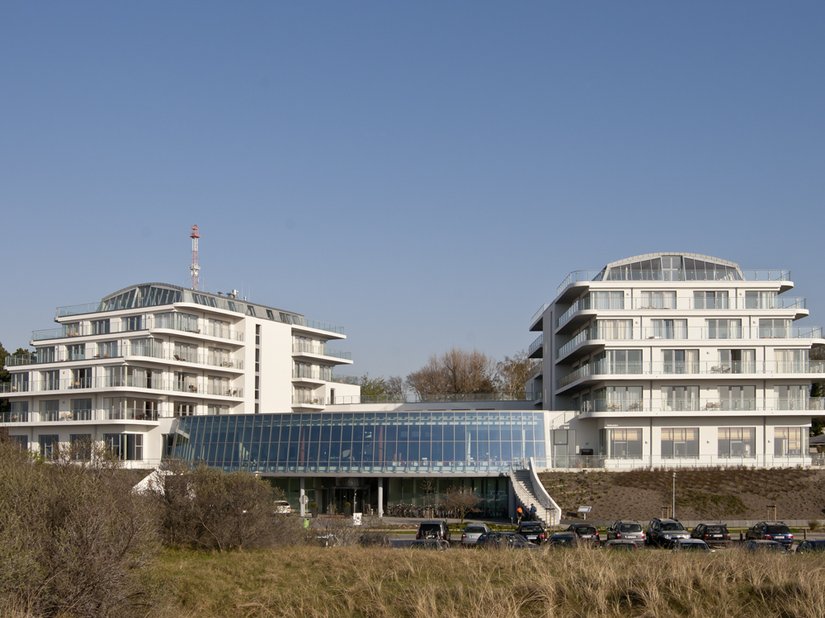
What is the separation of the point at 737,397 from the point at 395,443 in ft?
85.3

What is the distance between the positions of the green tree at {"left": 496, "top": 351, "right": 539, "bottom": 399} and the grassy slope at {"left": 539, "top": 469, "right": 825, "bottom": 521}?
56.2 metres

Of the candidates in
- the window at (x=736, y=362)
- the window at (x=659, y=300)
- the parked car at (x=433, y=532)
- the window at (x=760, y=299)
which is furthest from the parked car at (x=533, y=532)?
the window at (x=760, y=299)

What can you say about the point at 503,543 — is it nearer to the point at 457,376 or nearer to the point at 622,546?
the point at 622,546

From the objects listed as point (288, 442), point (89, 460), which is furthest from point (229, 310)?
point (89, 460)

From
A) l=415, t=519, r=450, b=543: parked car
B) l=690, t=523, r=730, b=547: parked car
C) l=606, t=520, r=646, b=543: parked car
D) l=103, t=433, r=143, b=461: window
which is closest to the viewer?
l=690, t=523, r=730, b=547: parked car

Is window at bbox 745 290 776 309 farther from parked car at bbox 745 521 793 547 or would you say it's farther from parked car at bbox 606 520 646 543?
parked car at bbox 606 520 646 543

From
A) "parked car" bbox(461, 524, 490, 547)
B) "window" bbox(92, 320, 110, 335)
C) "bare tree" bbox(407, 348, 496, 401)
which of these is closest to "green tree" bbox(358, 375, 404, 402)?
"bare tree" bbox(407, 348, 496, 401)

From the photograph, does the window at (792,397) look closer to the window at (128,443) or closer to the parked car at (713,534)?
the parked car at (713,534)

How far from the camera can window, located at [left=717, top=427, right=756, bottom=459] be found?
249ft

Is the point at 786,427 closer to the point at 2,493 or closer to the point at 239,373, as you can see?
the point at 239,373

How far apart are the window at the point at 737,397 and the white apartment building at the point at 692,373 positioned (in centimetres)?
8

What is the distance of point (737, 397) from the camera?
3019 inches

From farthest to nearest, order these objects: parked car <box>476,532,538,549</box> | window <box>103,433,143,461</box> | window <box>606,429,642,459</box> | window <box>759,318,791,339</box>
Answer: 1. window <box>103,433,143,461</box>
2. window <box>759,318,791,339</box>
3. window <box>606,429,642,459</box>
4. parked car <box>476,532,538,549</box>

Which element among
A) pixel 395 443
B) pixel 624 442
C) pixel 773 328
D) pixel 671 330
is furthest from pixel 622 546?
pixel 773 328
